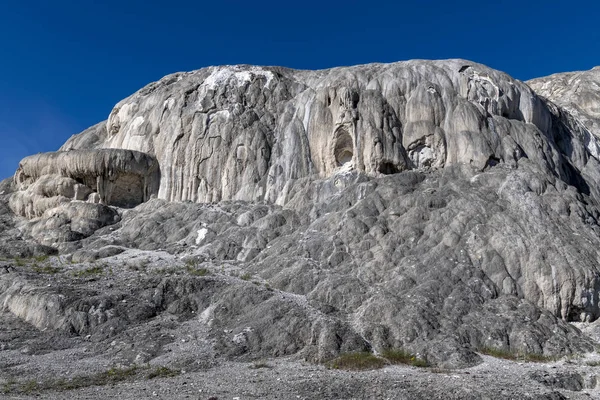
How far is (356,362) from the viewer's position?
89.0 feet

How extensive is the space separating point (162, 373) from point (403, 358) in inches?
483

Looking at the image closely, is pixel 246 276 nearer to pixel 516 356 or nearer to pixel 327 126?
pixel 327 126

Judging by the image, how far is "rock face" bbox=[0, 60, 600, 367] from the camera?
104 feet

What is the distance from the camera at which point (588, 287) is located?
32906 mm

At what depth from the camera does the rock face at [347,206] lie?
31.7m

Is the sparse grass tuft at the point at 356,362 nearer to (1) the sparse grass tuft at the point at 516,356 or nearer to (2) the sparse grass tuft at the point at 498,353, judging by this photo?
(2) the sparse grass tuft at the point at 498,353

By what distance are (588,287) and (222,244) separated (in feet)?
87.4

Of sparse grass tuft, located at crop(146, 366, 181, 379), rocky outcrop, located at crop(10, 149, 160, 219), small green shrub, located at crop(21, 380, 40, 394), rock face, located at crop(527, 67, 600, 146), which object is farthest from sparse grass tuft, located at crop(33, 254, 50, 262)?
rock face, located at crop(527, 67, 600, 146)

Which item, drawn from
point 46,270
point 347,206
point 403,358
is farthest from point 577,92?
point 46,270

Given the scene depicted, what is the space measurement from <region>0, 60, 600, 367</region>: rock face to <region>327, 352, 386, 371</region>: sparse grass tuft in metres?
1.21

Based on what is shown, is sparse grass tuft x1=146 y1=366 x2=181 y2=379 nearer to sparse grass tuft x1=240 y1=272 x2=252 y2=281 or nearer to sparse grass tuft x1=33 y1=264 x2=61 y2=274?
sparse grass tuft x1=240 y1=272 x2=252 y2=281

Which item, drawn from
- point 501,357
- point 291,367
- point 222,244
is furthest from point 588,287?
point 222,244

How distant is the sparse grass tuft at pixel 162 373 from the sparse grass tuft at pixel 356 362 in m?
7.62

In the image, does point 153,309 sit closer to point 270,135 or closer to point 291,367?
point 291,367
